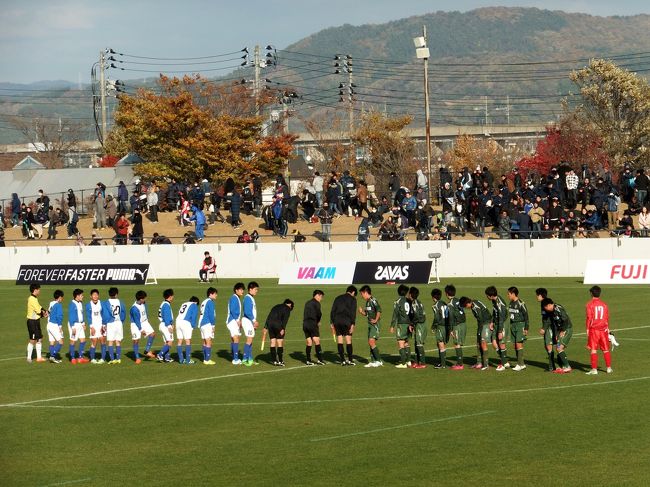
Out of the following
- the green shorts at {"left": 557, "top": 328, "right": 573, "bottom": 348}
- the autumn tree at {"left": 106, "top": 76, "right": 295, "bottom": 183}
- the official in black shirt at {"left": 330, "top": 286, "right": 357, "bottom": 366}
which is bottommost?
the green shorts at {"left": 557, "top": 328, "right": 573, "bottom": 348}

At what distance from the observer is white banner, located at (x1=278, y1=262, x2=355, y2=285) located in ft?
171

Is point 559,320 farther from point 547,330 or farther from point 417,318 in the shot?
point 417,318

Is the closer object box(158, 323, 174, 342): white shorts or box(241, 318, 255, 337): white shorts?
box(241, 318, 255, 337): white shorts

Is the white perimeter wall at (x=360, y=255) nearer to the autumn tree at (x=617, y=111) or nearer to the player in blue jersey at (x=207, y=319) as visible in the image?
the player in blue jersey at (x=207, y=319)

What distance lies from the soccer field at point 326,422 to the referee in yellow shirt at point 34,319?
1.89ft

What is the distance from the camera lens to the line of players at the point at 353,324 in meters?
26.8

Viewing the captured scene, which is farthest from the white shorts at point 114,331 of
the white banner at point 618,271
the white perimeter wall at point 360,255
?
the white banner at point 618,271

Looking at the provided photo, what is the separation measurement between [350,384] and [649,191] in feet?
108

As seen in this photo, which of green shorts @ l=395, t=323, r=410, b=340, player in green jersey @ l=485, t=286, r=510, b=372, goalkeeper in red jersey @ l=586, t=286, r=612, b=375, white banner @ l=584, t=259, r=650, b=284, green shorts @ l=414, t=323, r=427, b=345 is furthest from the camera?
white banner @ l=584, t=259, r=650, b=284

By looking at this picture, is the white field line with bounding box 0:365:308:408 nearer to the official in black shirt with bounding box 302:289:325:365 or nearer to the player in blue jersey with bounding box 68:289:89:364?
the official in black shirt with bounding box 302:289:325:365

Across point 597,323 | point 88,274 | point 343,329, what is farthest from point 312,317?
point 88,274

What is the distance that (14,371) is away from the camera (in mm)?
31094

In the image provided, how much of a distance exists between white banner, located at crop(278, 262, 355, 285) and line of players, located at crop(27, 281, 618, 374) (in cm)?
1980

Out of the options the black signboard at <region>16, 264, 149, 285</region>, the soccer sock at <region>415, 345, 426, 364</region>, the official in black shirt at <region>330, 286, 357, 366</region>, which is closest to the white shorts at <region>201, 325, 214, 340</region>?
the official in black shirt at <region>330, 286, 357, 366</region>
